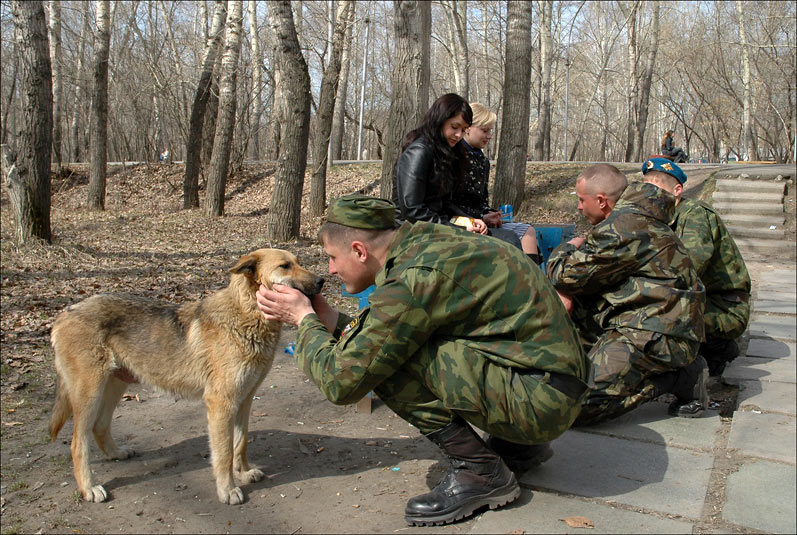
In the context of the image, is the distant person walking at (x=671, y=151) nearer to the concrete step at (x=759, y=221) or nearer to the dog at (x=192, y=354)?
the concrete step at (x=759, y=221)

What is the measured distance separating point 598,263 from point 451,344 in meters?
1.51

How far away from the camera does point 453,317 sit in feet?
9.26

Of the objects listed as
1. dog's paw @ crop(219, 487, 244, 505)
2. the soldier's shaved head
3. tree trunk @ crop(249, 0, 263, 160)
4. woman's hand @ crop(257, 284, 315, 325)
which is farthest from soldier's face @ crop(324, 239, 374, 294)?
tree trunk @ crop(249, 0, 263, 160)

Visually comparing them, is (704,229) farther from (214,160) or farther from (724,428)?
(214,160)

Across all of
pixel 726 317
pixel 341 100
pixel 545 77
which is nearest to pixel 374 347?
pixel 726 317

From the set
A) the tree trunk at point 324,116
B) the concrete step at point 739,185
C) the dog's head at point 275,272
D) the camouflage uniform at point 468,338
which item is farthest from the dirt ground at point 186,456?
the tree trunk at point 324,116

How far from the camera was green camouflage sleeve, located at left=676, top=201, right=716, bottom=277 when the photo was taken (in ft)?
16.0

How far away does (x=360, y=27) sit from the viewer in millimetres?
36844

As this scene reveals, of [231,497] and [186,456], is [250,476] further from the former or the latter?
[186,456]

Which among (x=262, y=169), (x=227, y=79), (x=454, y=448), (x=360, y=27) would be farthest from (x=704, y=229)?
(x=360, y=27)

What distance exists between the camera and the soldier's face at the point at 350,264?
3047 millimetres

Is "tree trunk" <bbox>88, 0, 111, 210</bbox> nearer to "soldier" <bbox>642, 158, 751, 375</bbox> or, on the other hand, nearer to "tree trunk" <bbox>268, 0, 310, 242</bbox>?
"tree trunk" <bbox>268, 0, 310, 242</bbox>

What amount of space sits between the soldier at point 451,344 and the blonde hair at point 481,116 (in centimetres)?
272

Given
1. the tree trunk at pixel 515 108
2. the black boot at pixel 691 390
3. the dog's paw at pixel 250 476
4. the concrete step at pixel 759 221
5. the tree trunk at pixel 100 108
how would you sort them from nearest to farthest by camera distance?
1. the concrete step at pixel 759 221
2. the dog's paw at pixel 250 476
3. the black boot at pixel 691 390
4. the tree trunk at pixel 515 108
5. the tree trunk at pixel 100 108
